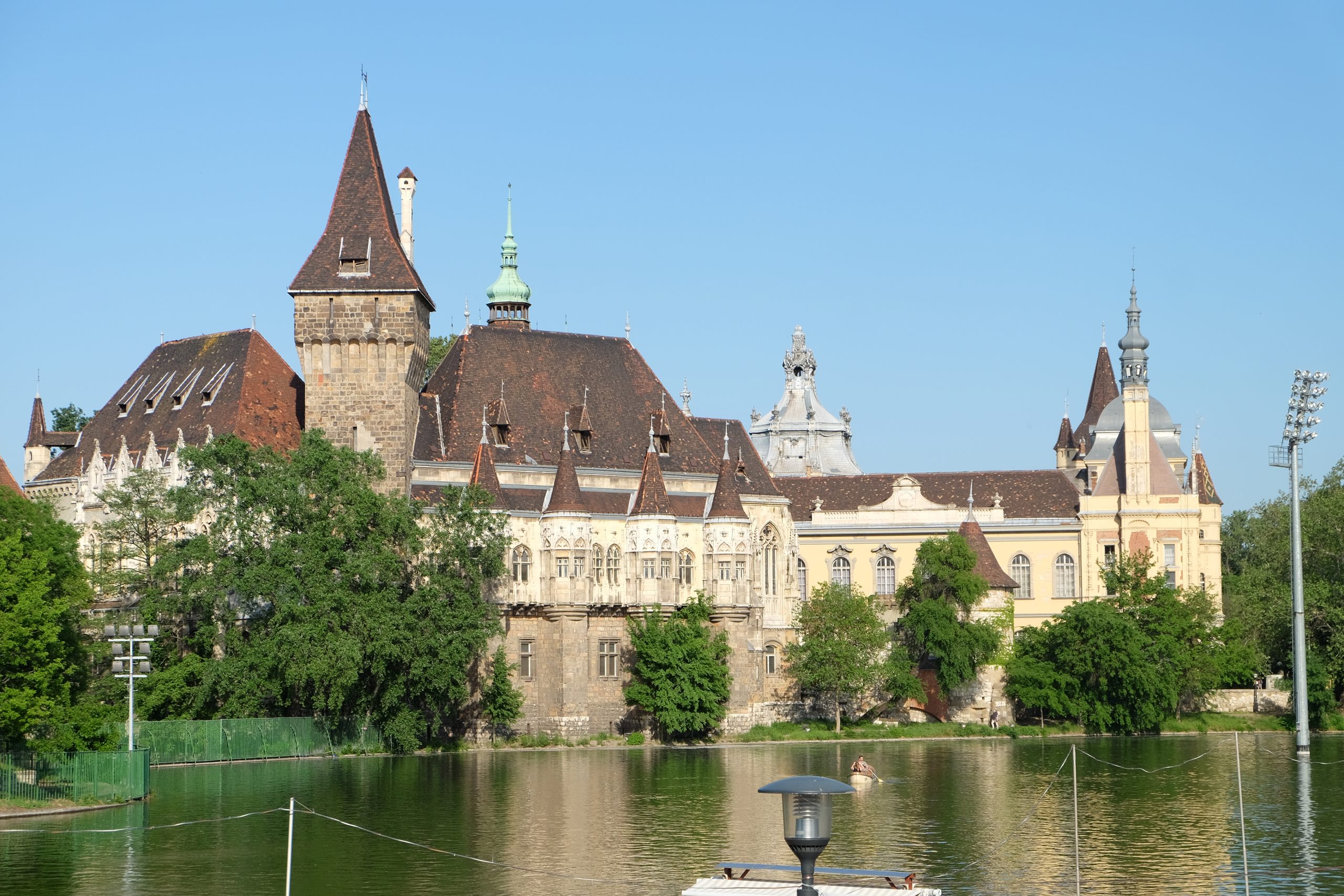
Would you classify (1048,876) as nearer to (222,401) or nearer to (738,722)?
(738,722)

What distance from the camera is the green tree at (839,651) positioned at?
74938 millimetres

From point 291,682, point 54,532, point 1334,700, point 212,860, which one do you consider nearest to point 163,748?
point 291,682

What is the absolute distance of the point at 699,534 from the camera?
75.9 meters

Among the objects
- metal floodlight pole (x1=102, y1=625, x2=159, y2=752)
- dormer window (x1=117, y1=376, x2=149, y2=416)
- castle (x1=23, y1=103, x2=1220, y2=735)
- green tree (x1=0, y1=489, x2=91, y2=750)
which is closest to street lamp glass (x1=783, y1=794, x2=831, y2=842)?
green tree (x1=0, y1=489, x2=91, y2=750)

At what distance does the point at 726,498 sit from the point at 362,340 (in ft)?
56.3

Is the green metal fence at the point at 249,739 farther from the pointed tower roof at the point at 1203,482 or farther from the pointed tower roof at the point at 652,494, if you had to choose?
the pointed tower roof at the point at 1203,482

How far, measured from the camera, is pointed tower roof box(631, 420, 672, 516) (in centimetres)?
7425

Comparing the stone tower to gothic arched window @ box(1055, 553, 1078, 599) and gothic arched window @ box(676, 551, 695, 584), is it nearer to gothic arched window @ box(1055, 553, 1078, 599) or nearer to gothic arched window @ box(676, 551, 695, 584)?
gothic arched window @ box(676, 551, 695, 584)

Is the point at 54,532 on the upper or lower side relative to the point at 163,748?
upper

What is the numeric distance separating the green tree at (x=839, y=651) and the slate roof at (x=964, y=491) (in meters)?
20.5

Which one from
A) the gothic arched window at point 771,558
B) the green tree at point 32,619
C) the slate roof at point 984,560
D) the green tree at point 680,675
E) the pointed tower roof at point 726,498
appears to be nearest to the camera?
the green tree at point 32,619

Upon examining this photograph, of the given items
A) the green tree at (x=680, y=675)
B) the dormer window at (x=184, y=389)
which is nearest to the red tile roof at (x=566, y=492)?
the green tree at (x=680, y=675)

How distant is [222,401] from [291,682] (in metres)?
20.0

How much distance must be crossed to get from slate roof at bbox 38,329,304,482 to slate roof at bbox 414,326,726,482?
21.2ft
